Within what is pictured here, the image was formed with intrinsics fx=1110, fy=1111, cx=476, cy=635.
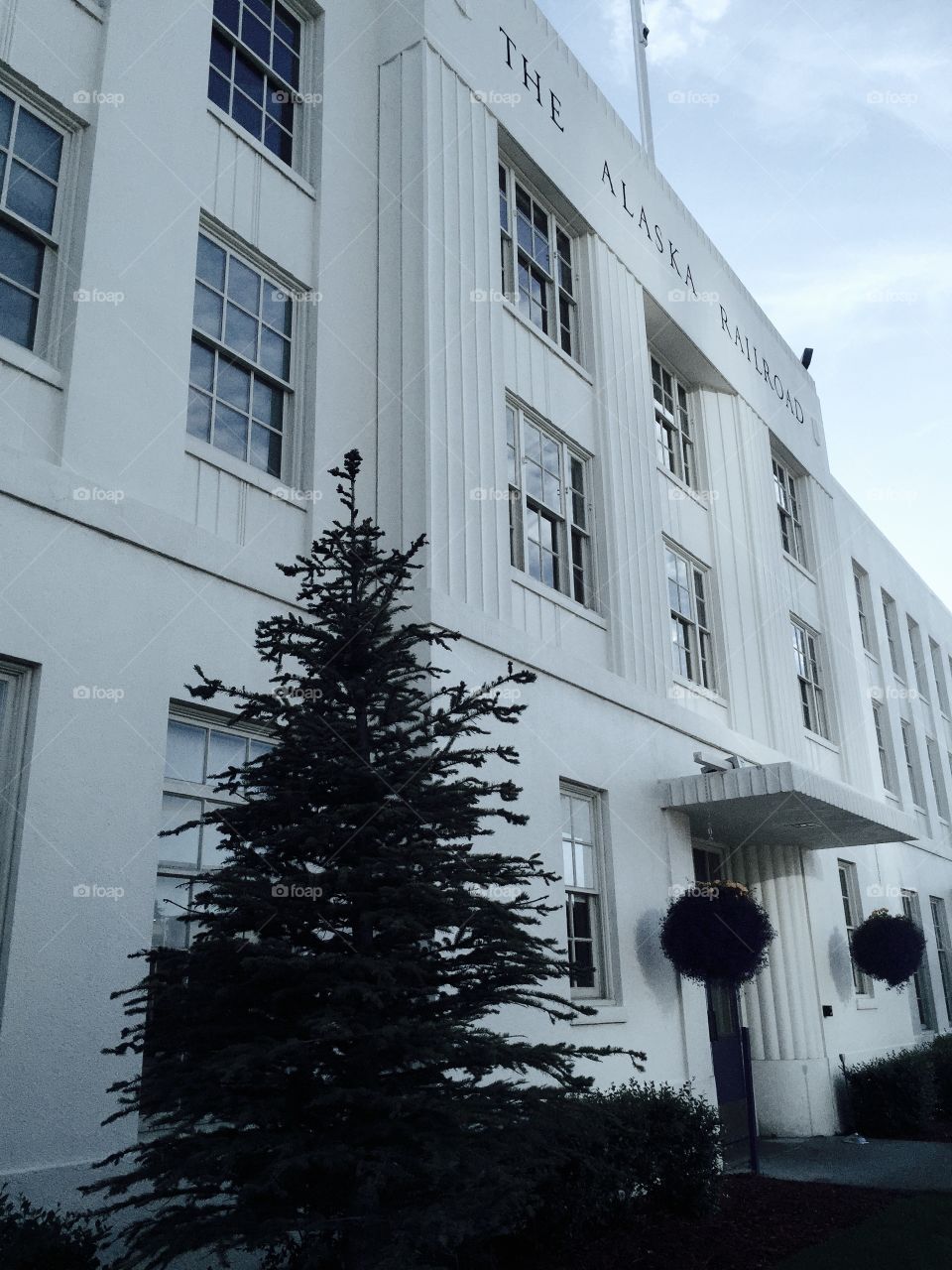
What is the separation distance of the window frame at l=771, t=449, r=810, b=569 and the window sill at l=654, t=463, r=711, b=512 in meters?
3.01

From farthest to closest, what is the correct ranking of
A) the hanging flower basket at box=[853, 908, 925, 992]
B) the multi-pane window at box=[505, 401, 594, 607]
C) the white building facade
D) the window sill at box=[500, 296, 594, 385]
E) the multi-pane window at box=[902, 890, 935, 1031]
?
the multi-pane window at box=[902, 890, 935, 1031] < the hanging flower basket at box=[853, 908, 925, 992] < the window sill at box=[500, 296, 594, 385] < the multi-pane window at box=[505, 401, 594, 607] < the white building facade

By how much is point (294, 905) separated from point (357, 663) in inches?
49.5

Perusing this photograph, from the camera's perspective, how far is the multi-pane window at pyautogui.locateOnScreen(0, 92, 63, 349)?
695cm

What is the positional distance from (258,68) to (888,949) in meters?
13.1

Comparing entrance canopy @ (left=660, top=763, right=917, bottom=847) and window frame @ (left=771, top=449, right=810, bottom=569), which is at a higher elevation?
window frame @ (left=771, top=449, right=810, bottom=569)

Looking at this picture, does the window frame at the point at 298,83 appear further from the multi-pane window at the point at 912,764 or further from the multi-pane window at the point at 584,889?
the multi-pane window at the point at 912,764

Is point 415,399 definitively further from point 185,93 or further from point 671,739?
point 671,739

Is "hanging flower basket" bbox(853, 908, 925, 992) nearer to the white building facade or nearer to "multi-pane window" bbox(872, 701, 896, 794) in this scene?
the white building facade

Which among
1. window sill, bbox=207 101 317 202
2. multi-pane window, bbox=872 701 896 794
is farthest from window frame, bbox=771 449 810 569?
window sill, bbox=207 101 317 202

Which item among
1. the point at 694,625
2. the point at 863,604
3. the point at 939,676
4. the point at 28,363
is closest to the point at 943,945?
the point at 863,604

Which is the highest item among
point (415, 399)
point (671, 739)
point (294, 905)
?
point (415, 399)

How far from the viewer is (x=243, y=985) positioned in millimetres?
4766

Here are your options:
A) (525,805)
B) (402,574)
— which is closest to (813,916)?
(525,805)

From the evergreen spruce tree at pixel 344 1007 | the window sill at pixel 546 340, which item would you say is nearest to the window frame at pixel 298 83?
the window sill at pixel 546 340
